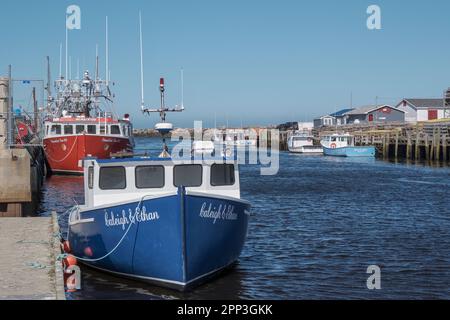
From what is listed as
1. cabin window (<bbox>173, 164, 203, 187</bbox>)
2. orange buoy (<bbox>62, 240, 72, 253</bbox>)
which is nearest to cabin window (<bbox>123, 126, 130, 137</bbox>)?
orange buoy (<bbox>62, 240, 72, 253</bbox>)

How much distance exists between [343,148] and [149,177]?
64816 millimetres

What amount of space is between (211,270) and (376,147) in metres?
69.5

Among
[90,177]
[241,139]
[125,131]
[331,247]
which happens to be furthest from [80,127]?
[241,139]

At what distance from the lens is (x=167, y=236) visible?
13.8 metres

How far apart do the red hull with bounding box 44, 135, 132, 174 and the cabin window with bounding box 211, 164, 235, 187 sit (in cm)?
2746

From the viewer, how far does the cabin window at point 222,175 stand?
16.2 m

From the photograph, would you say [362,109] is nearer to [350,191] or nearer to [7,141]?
[350,191]

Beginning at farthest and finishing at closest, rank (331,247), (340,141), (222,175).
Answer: (340,141)
(331,247)
(222,175)

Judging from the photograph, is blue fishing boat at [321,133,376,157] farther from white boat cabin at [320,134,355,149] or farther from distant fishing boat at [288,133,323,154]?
distant fishing boat at [288,133,323,154]

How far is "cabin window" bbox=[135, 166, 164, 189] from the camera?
15.7 metres

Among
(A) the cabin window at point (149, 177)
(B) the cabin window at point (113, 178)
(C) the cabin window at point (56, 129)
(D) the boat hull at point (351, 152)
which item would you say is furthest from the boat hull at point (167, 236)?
(D) the boat hull at point (351, 152)

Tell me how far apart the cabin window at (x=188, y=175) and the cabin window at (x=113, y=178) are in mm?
1201

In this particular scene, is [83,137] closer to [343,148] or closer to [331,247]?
[331,247]

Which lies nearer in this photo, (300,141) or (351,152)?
(351,152)
